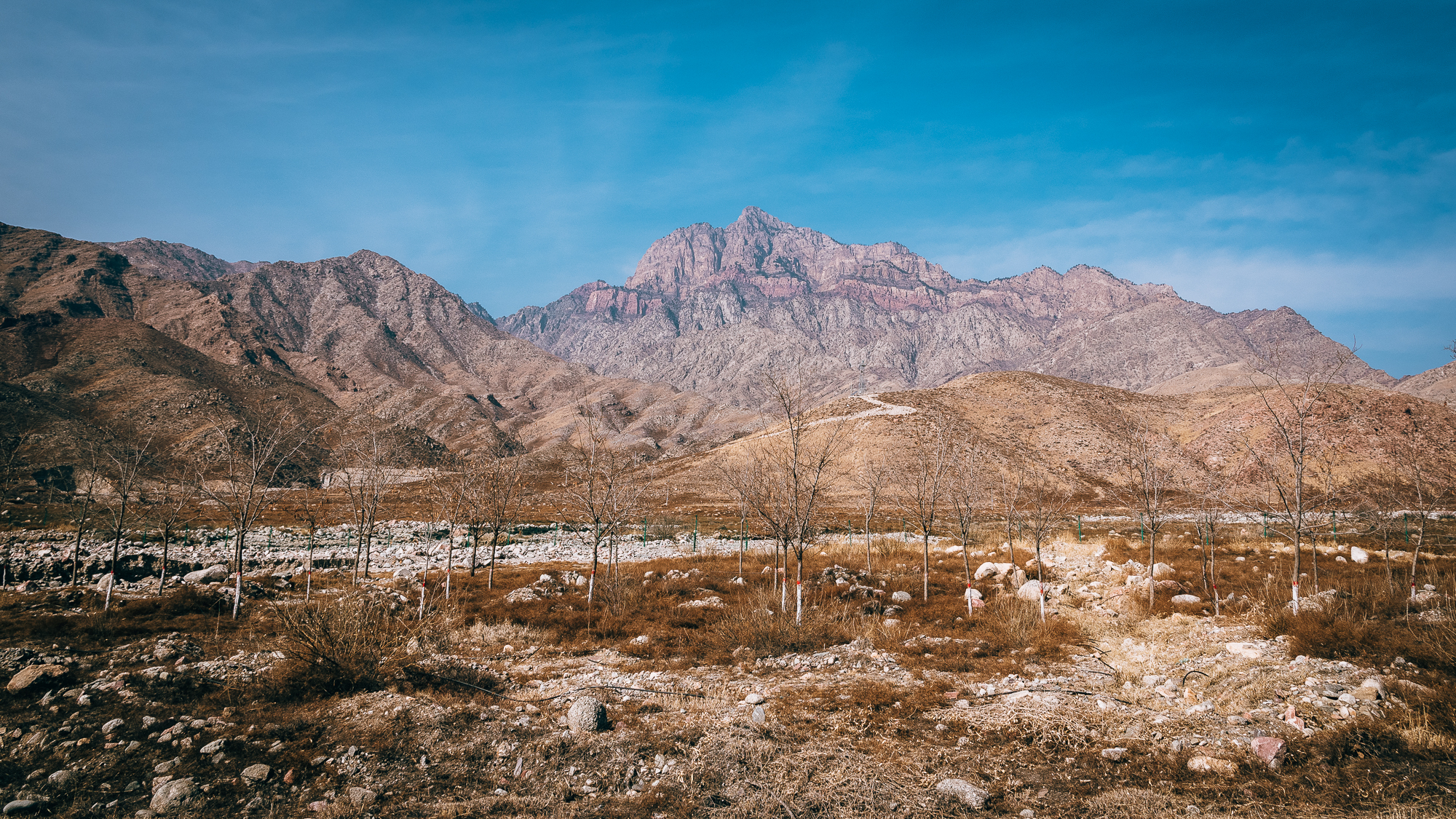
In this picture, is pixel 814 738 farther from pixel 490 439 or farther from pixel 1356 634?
pixel 490 439

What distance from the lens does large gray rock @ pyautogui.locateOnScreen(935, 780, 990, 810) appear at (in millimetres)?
5977

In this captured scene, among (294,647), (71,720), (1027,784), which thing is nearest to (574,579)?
(294,647)

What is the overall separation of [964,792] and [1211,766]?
9.38ft

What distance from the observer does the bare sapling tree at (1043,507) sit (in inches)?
701

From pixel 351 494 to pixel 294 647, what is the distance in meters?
12.3

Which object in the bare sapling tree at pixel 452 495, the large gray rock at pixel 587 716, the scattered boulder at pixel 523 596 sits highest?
the bare sapling tree at pixel 452 495

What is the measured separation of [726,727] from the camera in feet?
26.2

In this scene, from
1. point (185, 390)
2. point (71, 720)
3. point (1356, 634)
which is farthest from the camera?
point (185, 390)

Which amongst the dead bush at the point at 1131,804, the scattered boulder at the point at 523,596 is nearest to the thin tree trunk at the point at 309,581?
the scattered boulder at the point at 523,596

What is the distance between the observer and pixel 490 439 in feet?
479

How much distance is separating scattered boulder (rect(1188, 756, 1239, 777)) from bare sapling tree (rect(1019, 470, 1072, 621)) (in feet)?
23.6

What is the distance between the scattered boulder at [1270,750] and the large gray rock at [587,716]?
7881 millimetres

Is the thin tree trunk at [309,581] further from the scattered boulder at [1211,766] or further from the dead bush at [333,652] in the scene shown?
the scattered boulder at [1211,766]

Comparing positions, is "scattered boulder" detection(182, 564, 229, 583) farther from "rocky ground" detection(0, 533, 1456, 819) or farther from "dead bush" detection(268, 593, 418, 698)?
"dead bush" detection(268, 593, 418, 698)
